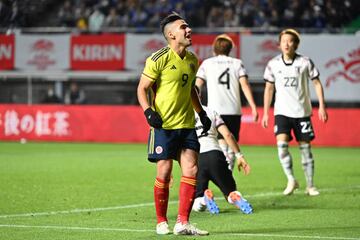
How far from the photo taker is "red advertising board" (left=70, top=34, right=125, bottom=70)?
3053cm

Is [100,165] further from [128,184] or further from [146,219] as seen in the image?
[146,219]

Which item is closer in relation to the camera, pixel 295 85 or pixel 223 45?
pixel 223 45

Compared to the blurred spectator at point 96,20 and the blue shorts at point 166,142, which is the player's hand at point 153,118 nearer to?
the blue shorts at point 166,142

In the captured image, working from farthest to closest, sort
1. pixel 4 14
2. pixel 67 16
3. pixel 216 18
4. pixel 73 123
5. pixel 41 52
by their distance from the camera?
pixel 67 16, pixel 4 14, pixel 41 52, pixel 216 18, pixel 73 123

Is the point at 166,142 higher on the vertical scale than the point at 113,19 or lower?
lower

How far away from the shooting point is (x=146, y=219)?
1109cm

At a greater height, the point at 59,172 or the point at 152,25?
the point at 152,25

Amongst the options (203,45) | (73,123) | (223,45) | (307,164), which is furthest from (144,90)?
(203,45)

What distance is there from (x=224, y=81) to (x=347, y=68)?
1533cm

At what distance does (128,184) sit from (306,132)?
3.15 meters

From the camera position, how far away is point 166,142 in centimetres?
975

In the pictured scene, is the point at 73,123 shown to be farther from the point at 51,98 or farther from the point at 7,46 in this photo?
the point at 7,46

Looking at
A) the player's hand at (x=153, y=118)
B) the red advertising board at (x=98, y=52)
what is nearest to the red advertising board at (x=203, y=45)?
the red advertising board at (x=98, y=52)

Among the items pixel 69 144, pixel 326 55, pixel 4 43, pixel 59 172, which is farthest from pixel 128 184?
pixel 4 43
